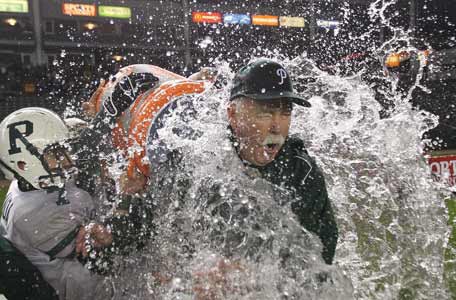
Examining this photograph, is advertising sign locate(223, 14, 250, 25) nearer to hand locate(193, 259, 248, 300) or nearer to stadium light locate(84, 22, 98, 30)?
stadium light locate(84, 22, 98, 30)

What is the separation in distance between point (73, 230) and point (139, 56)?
24.8 m

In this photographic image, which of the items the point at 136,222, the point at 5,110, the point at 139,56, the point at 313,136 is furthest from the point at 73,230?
the point at 139,56

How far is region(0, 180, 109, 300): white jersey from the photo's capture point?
297 centimetres

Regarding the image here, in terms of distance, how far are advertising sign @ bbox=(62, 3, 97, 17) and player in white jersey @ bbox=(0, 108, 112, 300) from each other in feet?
77.7

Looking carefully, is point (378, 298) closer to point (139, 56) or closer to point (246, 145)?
point (246, 145)

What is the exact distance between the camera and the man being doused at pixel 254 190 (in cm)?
262

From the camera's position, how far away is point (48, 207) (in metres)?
2.98

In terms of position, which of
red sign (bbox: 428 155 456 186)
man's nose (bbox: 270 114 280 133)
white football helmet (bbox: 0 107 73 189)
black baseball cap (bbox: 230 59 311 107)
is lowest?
red sign (bbox: 428 155 456 186)

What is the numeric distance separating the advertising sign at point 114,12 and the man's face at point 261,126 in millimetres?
24360

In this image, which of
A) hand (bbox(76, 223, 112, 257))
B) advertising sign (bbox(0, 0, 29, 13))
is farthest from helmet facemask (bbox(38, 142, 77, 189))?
advertising sign (bbox(0, 0, 29, 13))

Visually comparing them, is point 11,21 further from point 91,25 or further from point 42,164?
point 42,164

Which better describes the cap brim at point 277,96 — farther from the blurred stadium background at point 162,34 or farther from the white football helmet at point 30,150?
the blurred stadium background at point 162,34

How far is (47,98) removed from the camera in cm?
2128

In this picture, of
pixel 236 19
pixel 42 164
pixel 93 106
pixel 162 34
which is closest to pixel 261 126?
pixel 42 164
